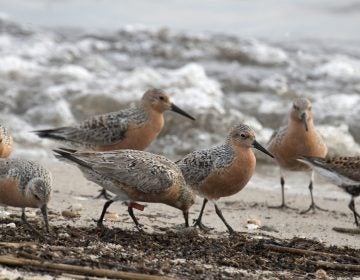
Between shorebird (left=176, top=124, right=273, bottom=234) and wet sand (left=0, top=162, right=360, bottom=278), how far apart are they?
1.40 ft

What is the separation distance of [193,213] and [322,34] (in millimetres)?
13879

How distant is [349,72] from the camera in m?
17.7

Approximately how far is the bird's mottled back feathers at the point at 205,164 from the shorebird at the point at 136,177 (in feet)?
1.38

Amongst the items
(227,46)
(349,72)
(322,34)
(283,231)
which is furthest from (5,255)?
(322,34)

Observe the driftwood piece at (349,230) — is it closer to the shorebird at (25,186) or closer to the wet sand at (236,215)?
the wet sand at (236,215)

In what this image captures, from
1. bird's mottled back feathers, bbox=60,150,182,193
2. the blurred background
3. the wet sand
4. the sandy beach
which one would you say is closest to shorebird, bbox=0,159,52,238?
the wet sand

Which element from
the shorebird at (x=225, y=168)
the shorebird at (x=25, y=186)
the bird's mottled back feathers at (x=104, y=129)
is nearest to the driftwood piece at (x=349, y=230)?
the shorebird at (x=225, y=168)

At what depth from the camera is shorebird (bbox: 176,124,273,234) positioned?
8.18 metres

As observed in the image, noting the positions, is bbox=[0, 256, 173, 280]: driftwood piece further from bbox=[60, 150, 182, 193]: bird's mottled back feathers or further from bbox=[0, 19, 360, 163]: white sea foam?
bbox=[0, 19, 360, 163]: white sea foam

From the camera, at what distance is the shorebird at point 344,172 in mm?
9492

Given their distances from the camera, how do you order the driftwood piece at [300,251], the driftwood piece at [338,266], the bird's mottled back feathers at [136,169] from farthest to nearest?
the bird's mottled back feathers at [136,169] → the driftwood piece at [300,251] → the driftwood piece at [338,266]

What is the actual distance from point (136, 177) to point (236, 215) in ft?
7.11

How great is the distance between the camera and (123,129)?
10.5 meters

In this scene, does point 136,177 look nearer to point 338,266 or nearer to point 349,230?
point 338,266
